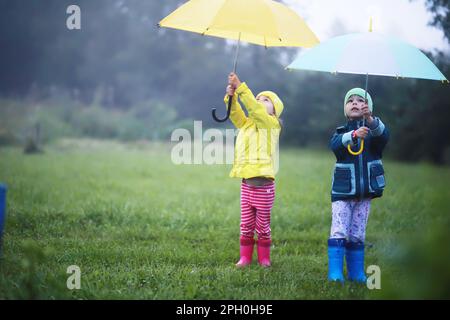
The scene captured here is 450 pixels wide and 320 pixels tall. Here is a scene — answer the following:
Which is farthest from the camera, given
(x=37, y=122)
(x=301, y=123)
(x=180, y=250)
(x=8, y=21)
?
Answer: (x=301, y=123)

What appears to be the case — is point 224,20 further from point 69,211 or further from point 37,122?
point 37,122

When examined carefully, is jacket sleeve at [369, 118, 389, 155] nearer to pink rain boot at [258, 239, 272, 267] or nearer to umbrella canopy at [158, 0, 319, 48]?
umbrella canopy at [158, 0, 319, 48]

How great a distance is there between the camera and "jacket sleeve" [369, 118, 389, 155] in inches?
165

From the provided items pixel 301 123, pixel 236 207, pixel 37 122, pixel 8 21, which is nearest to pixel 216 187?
pixel 236 207

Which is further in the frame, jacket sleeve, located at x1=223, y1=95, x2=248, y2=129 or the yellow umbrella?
jacket sleeve, located at x1=223, y1=95, x2=248, y2=129

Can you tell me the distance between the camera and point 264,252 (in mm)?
4820

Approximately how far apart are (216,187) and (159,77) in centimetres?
1908

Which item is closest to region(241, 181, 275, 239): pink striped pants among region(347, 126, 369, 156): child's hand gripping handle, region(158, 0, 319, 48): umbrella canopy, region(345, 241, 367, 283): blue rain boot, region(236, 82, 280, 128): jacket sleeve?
region(236, 82, 280, 128): jacket sleeve

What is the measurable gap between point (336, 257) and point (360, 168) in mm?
715

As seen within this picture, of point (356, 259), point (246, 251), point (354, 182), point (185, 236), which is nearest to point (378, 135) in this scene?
point (354, 182)

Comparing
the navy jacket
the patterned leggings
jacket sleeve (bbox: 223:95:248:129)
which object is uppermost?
jacket sleeve (bbox: 223:95:248:129)

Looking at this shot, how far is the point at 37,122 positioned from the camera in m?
17.8

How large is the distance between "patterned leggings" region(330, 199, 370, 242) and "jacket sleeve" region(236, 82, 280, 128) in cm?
89

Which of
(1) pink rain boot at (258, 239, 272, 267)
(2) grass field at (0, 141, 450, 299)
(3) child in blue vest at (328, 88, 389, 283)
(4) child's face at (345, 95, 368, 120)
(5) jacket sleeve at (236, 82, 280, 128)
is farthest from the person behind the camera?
(1) pink rain boot at (258, 239, 272, 267)
